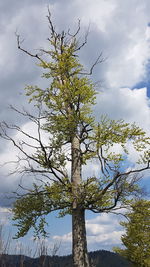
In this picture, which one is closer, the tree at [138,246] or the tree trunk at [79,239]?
the tree trunk at [79,239]

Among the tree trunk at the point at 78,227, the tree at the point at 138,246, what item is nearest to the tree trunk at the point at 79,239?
the tree trunk at the point at 78,227

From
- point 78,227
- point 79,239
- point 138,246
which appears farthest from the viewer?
point 138,246

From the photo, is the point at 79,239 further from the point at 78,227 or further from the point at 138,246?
the point at 138,246

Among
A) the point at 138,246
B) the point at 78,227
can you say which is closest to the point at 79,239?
the point at 78,227

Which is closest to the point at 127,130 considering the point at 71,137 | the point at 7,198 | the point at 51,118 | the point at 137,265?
the point at 71,137

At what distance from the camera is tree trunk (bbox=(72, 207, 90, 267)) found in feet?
35.1

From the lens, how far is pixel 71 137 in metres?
13.0

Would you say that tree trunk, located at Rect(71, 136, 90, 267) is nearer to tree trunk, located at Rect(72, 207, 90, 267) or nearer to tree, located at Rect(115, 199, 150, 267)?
tree trunk, located at Rect(72, 207, 90, 267)

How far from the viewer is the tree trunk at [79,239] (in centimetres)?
1071

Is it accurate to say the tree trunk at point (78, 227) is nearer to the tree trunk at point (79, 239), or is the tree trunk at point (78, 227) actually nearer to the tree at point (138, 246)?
the tree trunk at point (79, 239)

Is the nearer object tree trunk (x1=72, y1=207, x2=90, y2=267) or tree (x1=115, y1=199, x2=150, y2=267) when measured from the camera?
tree trunk (x1=72, y1=207, x2=90, y2=267)

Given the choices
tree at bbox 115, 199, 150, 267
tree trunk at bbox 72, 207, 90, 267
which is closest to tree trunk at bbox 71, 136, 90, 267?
tree trunk at bbox 72, 207, 90, 267

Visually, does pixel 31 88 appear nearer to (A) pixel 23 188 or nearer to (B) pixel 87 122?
(B) pixel 87 122

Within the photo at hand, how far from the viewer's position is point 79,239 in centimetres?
1095
